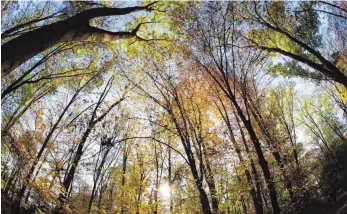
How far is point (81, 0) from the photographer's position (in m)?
7.16

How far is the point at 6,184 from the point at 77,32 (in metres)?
6.50

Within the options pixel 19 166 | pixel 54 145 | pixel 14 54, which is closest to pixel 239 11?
pixel 14 54

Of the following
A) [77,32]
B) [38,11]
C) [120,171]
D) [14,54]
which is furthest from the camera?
[120,171]

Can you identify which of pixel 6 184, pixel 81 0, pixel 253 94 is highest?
pixel 253 94

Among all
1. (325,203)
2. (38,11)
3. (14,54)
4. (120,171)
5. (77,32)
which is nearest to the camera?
(14,54)

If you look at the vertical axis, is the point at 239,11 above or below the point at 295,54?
above

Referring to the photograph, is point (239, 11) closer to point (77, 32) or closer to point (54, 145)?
point (77, 32)

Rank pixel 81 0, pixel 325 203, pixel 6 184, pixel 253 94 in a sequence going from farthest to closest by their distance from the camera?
pixel 325 203, pixel 253 94, pixel 6 184, pixel 81 0

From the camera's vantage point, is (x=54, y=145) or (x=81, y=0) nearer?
(x=81, y=0)

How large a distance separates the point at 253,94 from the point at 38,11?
38.1 feet

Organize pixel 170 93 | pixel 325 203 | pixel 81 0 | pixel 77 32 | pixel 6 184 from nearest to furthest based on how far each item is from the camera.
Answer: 1. pixel 77 32
2. pixel 81 0
3. pixel 6 184
4. pixel 170 93
5. pixel 325 203

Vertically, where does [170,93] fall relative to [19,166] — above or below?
above

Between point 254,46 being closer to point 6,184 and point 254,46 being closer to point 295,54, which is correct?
point 295,54

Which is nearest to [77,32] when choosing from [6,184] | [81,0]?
[81,0]
